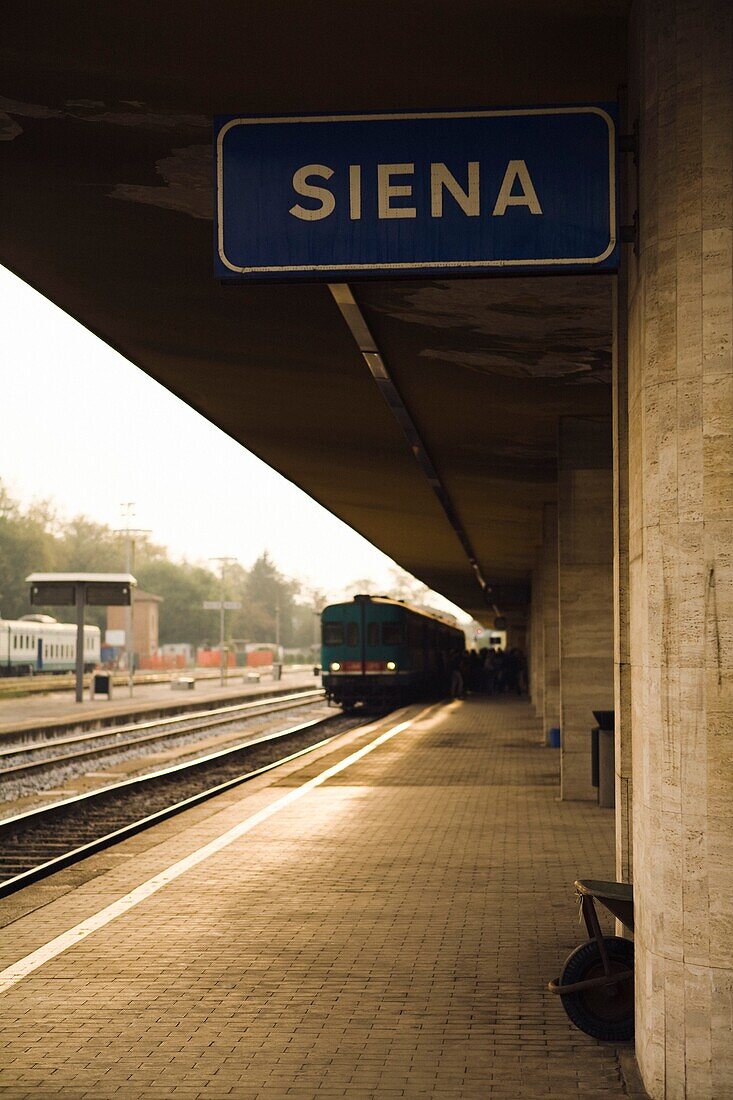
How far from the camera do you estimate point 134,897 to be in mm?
8164

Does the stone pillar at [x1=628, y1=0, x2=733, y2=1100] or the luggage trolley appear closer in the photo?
the stone pillar at [x1=628, y1=0, x2=733, y2=1100]

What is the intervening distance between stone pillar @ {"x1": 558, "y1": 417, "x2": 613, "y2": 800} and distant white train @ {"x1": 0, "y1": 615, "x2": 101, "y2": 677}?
50.6m

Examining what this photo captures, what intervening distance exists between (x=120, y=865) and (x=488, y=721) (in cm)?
1781

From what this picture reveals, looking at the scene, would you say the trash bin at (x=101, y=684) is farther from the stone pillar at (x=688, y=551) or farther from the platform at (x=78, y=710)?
the stone pillar at (x=688, y=551)

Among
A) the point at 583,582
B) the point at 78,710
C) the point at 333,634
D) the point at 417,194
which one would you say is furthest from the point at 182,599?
the point at 417,194

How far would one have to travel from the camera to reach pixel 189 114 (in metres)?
5.92

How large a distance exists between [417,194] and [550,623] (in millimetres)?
15312

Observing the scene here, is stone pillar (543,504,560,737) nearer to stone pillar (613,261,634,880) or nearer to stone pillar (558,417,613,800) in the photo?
stone pillar (558,417,613,800)

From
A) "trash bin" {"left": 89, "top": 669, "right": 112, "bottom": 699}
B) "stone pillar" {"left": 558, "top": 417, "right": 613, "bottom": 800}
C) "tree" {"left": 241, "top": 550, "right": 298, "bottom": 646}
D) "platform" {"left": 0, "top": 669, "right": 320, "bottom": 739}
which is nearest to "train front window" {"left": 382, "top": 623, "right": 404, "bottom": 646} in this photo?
"platform" {"left": 0, "top": 669, "right": 320, "bottom": 739}

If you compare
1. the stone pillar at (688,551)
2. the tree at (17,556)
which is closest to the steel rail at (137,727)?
the stone pillar at (688,551)

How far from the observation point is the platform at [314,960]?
16.0ft

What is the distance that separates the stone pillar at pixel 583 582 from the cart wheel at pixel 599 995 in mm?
7761

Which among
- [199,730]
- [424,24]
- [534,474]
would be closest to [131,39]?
[424,24]

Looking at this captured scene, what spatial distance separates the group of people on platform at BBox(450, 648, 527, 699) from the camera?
41375 mm
